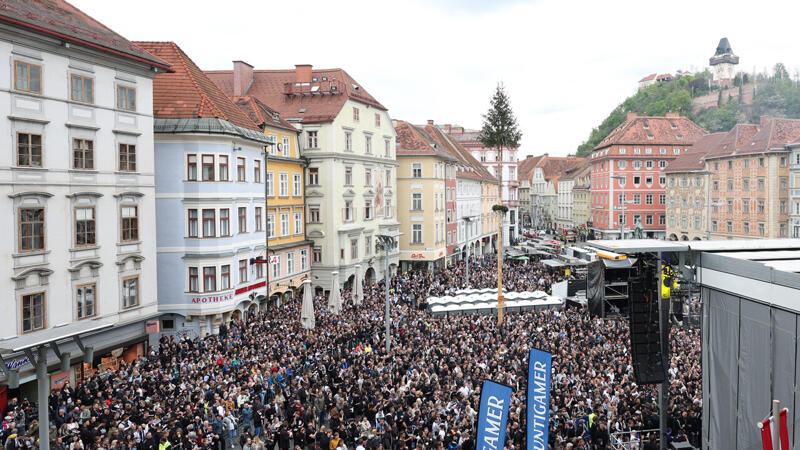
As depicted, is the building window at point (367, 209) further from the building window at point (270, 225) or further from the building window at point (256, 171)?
the building window at point (256, 171)

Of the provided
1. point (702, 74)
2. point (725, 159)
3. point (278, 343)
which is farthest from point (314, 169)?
point (702, 74)

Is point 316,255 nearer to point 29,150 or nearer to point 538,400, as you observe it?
point 29,150

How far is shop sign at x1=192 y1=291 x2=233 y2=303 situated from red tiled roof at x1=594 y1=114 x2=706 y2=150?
59.2m

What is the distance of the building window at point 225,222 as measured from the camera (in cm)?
2718

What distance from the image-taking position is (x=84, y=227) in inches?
837

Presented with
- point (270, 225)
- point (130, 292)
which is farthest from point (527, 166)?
point (130, 292)

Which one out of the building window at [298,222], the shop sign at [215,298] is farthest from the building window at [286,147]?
the shop sign at [215,298]

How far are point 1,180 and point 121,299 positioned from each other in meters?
6.58

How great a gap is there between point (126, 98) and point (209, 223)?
657 cm

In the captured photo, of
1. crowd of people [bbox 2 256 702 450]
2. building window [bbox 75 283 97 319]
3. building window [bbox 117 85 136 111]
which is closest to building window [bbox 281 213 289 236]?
crowd of people [bbox 2 256 702 450]

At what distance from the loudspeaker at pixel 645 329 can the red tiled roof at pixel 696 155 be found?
56.7m

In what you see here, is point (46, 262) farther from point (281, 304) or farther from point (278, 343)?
point (281, 304)

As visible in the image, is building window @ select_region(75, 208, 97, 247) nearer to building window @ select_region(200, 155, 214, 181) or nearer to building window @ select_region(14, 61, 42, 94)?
building window @ select_region(14, 61, 42, 94)

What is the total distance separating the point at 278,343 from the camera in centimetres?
2339
